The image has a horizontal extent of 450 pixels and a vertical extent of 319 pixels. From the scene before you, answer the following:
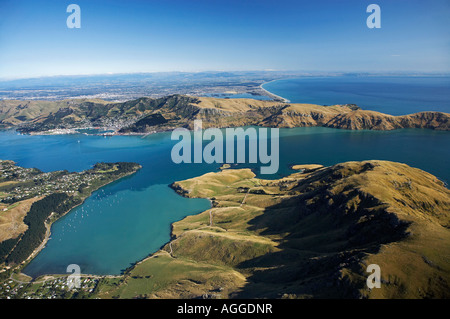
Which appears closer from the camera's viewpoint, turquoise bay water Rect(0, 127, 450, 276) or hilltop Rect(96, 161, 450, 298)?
hilltop Rect(96, 161, 450, 298)


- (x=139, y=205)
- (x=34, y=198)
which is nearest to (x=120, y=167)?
(x=34, y=198)

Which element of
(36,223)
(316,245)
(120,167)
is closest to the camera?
(316,245)

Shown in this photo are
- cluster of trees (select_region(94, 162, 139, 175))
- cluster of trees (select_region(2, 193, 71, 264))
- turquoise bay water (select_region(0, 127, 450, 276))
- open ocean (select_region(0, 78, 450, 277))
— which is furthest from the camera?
cluster of trees (select_region(94, 162, 139, 175))

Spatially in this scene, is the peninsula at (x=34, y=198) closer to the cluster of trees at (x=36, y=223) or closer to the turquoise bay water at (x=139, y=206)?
the cluster of trees at (x=36, y=223)

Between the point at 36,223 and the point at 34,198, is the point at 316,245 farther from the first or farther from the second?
the point at 34,198

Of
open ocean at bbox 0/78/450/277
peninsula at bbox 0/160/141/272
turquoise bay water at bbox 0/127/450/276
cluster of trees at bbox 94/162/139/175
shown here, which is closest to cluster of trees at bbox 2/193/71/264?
peninsula at bbox 0/160/141/272

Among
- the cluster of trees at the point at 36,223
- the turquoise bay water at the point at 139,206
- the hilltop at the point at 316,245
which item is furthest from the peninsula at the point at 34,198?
the hilltop at the point at 316,245

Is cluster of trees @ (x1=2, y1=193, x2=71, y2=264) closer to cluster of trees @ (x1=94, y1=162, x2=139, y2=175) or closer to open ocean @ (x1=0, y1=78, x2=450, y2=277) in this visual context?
open ocean @ (x1=0, y1=78, x2=450, y2=277)
